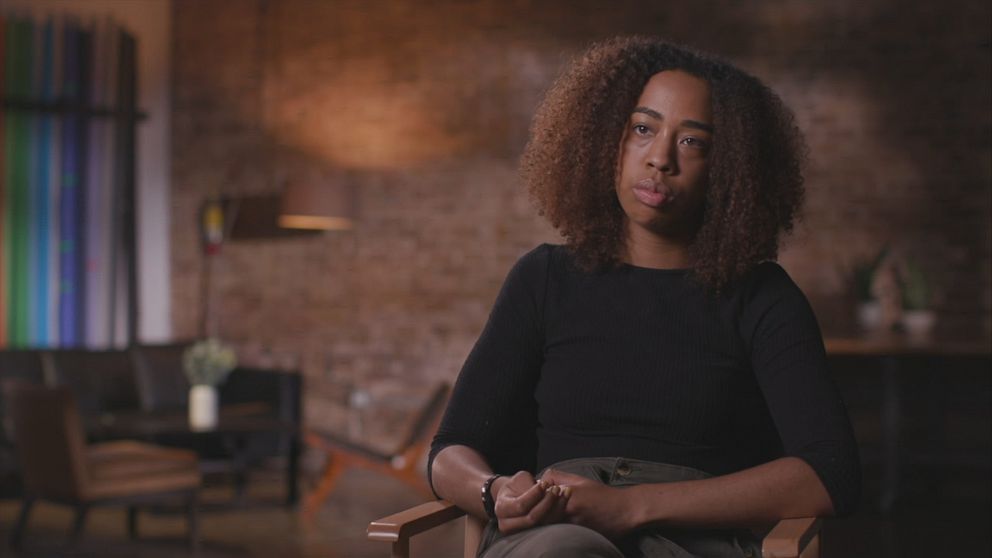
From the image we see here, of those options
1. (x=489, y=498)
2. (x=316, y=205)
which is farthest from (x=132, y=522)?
(x=489, y=498)

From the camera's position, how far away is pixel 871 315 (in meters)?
6.64

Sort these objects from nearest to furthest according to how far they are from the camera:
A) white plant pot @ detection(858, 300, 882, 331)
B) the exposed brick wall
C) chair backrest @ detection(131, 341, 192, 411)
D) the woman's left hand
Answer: the woman's left hand → white plant pot @ detection(858, 300, 882, 331) → the exposed brick wall → chair backrest @ detection(131, 341, 192, 411)

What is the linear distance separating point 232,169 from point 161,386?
5.56ft

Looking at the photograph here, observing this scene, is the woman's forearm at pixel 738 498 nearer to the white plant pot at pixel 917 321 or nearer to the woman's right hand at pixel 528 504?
the woman's right hand at pixel 528 504

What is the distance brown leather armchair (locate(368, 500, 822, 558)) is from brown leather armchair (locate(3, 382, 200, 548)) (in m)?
3.53

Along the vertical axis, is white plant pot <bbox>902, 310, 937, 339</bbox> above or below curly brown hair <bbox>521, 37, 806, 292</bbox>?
below

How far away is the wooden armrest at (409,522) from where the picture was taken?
1884mm

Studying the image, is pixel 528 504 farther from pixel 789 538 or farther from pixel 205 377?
pixel 205 377

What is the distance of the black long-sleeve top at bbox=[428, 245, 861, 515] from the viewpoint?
1874 mm

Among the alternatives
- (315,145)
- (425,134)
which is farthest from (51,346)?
(425,134)

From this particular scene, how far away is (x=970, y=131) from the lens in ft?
22.2

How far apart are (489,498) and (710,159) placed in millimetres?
644

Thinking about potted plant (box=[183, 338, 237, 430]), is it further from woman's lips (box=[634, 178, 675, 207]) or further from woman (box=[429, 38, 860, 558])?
woman's lips (box=[634, 178, 675, 207])

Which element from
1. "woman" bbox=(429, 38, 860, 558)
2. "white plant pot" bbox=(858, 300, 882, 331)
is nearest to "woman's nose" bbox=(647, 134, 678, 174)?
"woman" bbox=(429, 38, 860, 558)
